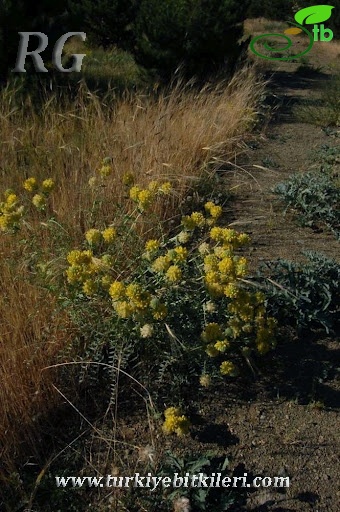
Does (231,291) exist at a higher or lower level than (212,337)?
higher

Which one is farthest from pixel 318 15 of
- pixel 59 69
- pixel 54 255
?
pixel 54 255

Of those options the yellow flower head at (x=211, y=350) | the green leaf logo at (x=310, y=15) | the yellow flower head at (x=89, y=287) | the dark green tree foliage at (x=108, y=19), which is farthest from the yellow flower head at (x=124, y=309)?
the green leaf logo at (x=310, y=15)

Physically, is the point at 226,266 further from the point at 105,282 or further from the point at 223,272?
the point at 105,282

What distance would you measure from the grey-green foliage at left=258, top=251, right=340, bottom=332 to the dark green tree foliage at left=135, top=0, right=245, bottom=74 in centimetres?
533

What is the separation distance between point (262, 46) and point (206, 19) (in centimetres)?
642

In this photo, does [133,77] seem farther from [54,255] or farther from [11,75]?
[54,255]

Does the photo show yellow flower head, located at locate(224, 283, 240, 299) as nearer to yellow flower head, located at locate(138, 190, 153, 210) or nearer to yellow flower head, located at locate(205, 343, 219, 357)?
yellow flower head, located at locate(205, 343, 219, 357)

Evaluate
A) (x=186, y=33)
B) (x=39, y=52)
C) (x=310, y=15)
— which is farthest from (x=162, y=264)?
(x=310, y=15)

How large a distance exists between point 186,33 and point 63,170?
480cm

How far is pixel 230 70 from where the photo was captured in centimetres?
822

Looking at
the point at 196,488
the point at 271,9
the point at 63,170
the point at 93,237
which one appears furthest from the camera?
the point at 271,9

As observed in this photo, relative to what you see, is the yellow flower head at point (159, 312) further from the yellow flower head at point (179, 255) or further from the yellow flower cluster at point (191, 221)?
the yellow flower cluster at point (191, 221)

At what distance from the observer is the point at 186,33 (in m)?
Result: 7.72

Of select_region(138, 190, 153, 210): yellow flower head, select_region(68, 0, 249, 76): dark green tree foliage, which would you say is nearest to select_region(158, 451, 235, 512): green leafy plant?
select_region(138, 190, 153, 210): yellow flower head
